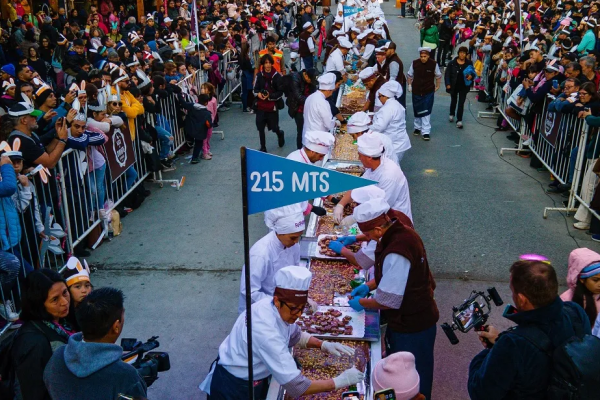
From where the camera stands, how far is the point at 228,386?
12.6 feet

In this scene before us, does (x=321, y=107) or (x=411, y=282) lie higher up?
(x=321, y=107)

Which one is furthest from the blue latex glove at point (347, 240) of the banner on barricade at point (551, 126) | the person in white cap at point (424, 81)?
the person in white cap at point (424, 81)

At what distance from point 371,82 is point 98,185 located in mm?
5263

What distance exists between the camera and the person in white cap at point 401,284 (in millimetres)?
4305

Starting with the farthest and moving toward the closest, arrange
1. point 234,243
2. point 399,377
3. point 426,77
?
point 426,77, point 234,243, point 399,377

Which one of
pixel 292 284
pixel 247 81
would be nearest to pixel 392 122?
pixel 292 284

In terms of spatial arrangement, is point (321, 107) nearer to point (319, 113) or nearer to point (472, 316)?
point (319, 113)

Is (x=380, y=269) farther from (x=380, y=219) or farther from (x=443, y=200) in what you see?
(x=443, y=200)

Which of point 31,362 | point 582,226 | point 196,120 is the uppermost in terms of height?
point 31,362

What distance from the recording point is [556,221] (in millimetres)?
8898

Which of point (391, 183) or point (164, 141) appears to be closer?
point (391, 183)

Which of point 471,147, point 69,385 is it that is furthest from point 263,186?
point 471,147

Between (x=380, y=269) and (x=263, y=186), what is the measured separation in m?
1.69

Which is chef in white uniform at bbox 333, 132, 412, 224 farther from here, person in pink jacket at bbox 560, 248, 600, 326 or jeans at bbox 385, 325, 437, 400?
person in pink jacket at bbox 560, 248, 600, 326
